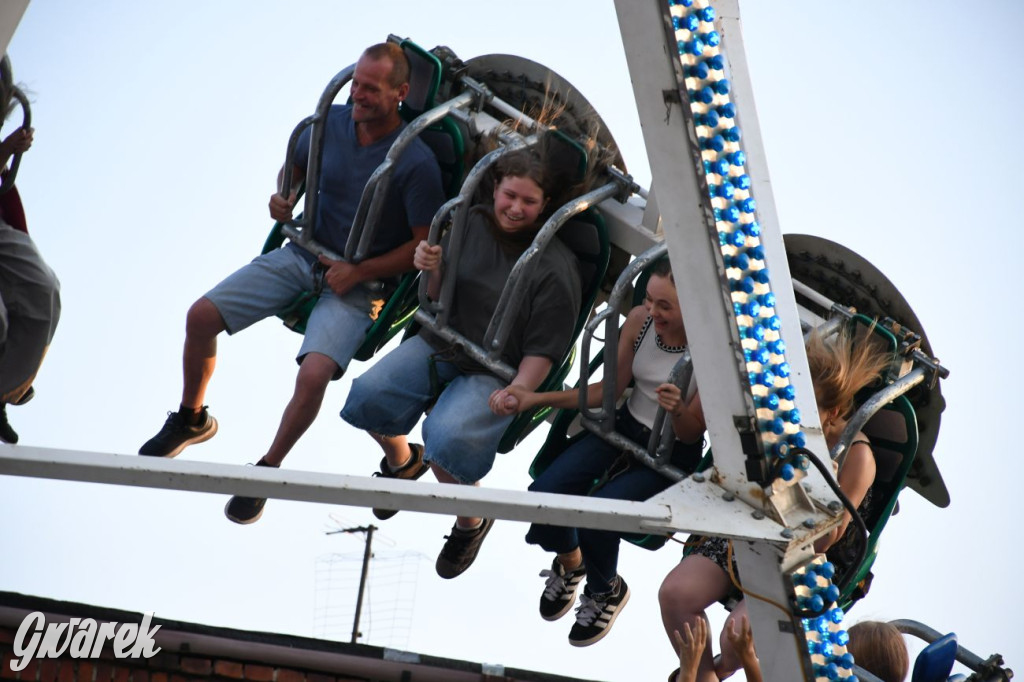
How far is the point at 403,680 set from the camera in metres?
6.41

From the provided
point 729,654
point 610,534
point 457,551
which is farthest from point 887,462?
point 457,551

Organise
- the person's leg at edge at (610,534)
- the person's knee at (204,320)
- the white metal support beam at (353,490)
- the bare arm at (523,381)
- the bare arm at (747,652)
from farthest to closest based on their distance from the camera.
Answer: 1. the person's knee at (204,320)
2. the bare arm at (523,381)
3. the person's leg at edge at (610,534)
4. the bare arm at (747,652)
5. the white metal support beam at (353,490)

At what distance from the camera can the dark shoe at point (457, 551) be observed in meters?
6.21

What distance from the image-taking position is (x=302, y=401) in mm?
5945

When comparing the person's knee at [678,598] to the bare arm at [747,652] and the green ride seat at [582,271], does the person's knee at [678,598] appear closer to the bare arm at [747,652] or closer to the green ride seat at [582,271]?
the bare arm at [747,652]

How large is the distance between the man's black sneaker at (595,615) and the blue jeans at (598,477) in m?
0.05

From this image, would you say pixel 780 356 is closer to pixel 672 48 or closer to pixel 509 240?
pixel 672 48

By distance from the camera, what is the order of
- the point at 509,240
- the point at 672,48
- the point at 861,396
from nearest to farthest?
the point at 672,48, the point at 861,396, the point at 509,240

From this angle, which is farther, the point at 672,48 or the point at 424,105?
the point at 424,105

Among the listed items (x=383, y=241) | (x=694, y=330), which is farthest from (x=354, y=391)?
(x=694, y=330)

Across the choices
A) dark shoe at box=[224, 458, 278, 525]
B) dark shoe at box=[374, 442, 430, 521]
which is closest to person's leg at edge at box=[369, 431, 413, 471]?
dark shoe at box=[374, 442, 430, 521]

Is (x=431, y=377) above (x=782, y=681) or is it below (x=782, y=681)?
above

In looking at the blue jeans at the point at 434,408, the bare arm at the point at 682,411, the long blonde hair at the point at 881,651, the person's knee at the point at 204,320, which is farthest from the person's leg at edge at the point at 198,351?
the long blonde hair at the point at 881,651

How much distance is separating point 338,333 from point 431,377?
0.40 meters
